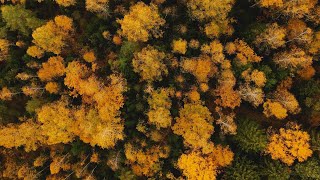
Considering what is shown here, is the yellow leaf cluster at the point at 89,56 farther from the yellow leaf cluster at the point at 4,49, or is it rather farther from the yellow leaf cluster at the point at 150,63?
the yellow leaf cluster at the point at 4,49

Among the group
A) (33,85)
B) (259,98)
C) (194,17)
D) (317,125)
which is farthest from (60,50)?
(317,125)

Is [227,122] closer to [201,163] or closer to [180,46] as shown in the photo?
[201,163]

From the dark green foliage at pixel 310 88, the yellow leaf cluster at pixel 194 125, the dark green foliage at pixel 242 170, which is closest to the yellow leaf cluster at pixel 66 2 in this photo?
Answer: the yellow leaf cluster at pixel 194 125

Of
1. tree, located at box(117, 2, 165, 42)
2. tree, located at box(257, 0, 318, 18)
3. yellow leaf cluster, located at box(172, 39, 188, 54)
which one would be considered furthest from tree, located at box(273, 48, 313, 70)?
tree, located at box(117, 2, 165, 42)

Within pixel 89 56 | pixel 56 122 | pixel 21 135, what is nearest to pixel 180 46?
pixel 89 56

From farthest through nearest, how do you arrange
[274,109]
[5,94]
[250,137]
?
[5,94], [274,109], [250,137]

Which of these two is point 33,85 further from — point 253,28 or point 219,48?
point 253,28

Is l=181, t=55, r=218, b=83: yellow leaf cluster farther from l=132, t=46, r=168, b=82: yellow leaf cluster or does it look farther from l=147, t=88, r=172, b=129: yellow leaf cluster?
l=147, t=88, r=172, b=129: yellow leaf cluster
